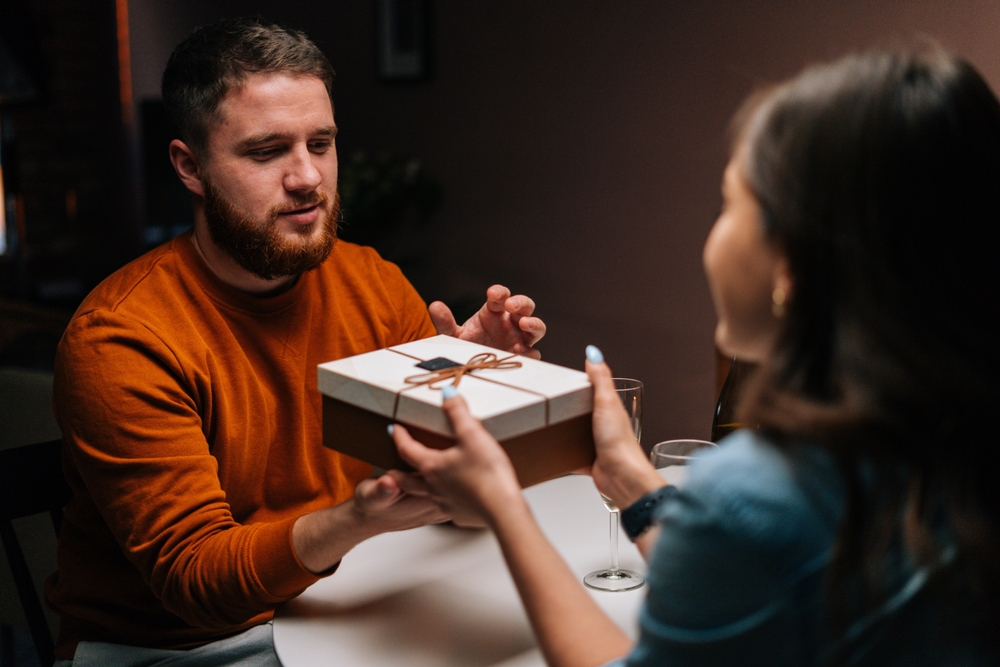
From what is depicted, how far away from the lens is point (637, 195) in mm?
2984

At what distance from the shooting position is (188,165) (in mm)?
1517

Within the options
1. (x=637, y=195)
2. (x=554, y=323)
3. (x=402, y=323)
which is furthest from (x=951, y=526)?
(x=554, y=323)

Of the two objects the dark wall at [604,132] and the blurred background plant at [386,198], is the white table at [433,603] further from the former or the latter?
the blurred background plant at [386,198]

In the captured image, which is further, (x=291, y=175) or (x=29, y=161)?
(x=29, y=161)

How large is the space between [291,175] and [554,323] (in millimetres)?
2001

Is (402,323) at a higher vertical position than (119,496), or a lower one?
higher

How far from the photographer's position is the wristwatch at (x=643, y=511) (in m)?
1.03

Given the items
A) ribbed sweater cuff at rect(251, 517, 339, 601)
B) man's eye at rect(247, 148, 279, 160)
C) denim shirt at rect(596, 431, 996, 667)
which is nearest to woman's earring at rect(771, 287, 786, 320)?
denim shirt at rect(596, 431, 996, 667)

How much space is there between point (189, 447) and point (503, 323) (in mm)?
547

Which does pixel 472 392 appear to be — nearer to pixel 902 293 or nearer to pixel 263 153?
pixel 902 293

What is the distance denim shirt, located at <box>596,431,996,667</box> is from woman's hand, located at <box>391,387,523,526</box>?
227 mm

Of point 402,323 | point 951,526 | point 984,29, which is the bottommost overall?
point 402,323

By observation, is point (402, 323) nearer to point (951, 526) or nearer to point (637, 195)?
point (951, 526)

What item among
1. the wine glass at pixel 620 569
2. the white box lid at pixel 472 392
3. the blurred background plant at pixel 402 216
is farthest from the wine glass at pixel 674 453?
the blurred background plant at pixel 402 216
